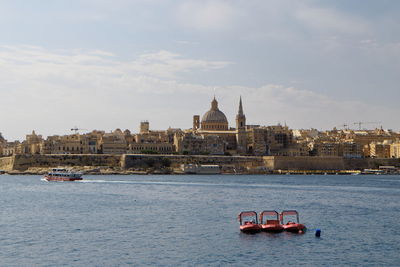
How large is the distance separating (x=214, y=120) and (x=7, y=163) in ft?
140

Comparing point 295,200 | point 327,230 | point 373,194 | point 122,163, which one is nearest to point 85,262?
point 327,230

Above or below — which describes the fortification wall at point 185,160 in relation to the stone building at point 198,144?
below

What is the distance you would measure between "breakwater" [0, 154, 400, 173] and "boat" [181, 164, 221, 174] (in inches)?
75.3

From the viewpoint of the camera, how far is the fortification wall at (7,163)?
93.1 m

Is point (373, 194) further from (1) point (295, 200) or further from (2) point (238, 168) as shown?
(2) point (238, 168)

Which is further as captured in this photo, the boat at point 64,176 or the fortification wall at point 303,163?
the fortification wall at point 303,163

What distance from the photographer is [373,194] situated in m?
50.3

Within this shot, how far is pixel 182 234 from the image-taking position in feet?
86.8

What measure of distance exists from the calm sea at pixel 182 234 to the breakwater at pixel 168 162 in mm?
50248

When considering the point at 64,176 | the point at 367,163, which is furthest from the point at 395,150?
the point at 64,176

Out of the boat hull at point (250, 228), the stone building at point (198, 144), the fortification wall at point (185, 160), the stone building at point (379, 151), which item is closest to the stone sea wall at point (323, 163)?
the fortification wall at point (185, 160)

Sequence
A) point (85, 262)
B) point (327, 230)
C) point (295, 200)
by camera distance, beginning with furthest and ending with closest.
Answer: point (295, 200)
point (327, 230)
point (85, 262)

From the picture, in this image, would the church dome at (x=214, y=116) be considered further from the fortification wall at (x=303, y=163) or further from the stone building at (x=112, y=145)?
the fortification wall at (x=303, y=163)

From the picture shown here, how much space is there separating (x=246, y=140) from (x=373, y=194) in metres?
68.7
